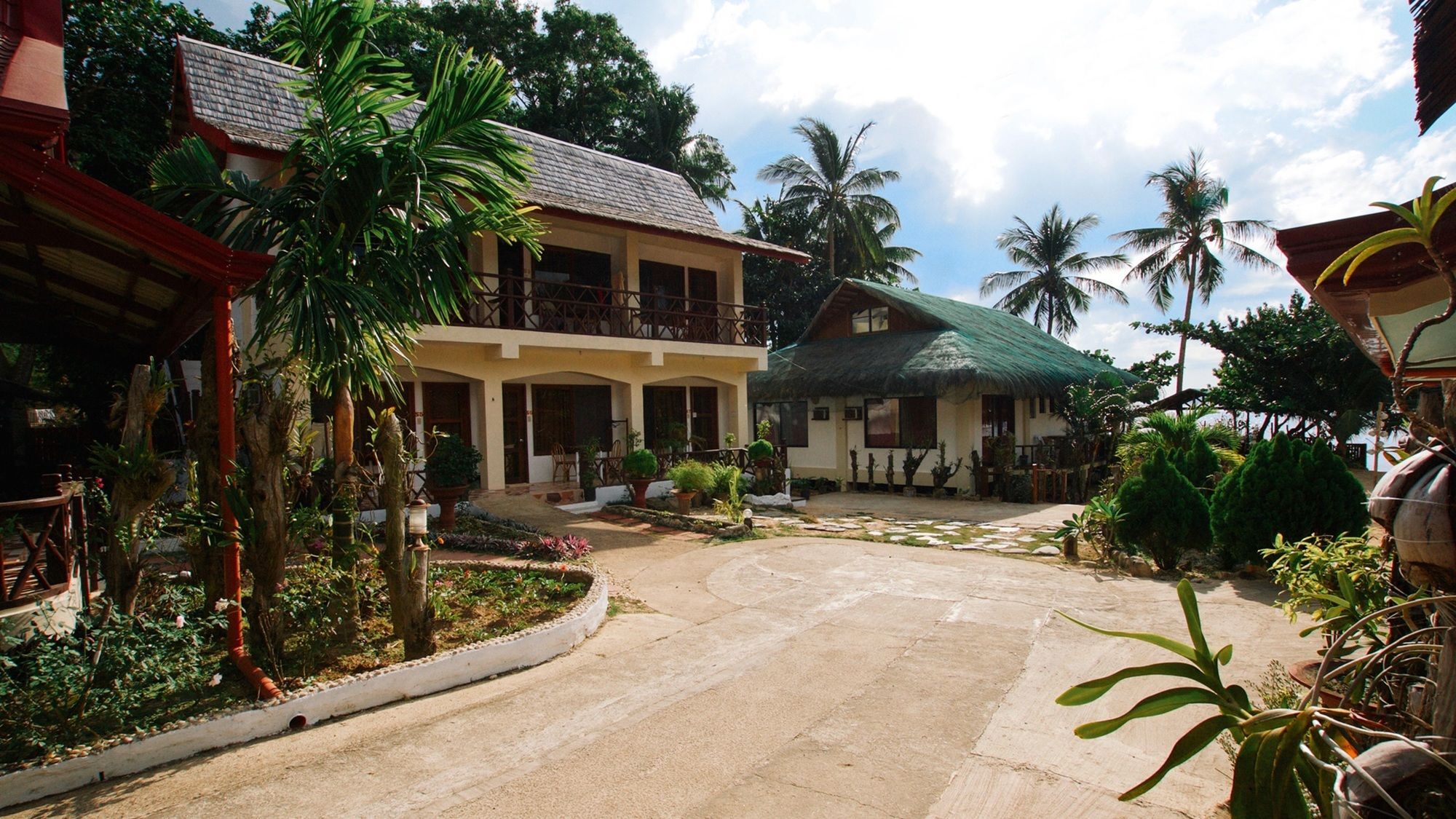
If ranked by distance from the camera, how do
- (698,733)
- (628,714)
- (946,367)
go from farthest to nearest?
1. (946,367)
2. (628,714)
3. (698,733)

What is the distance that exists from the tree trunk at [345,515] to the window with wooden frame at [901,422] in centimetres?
1433

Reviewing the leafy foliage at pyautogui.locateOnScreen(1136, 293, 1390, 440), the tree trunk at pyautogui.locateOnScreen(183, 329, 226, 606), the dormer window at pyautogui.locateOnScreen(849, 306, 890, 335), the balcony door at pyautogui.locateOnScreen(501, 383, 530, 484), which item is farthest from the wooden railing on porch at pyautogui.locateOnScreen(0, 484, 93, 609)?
the leafy foliage at pyautogui.locateOnScreen(1136, 293, 1390, 440)

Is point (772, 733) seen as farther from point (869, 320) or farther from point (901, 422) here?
point (869, 320)

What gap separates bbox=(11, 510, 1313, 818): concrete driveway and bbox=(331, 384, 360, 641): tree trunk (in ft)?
3.43

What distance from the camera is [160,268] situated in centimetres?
529

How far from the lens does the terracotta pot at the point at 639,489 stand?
1373 cm

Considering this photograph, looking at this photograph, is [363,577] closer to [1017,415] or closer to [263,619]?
[263,619]

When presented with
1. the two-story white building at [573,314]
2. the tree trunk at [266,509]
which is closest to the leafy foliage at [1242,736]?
the tree trunk at [266,509]

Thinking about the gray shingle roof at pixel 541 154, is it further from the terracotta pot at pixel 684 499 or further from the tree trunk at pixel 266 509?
the terracotta pot at pixel 684 499

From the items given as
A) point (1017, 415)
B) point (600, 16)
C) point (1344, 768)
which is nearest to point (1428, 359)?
point (1344, 768)

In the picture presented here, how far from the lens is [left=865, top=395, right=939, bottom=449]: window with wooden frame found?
718 inches

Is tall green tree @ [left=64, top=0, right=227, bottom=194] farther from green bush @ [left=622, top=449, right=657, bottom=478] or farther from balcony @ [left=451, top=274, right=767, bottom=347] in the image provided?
green bush @ [left=622, top=449, right=657, bottom=478]

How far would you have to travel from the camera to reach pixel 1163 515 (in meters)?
8.40

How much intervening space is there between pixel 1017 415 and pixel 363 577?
17.6m
